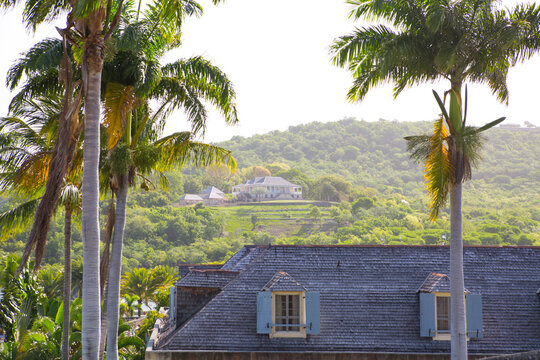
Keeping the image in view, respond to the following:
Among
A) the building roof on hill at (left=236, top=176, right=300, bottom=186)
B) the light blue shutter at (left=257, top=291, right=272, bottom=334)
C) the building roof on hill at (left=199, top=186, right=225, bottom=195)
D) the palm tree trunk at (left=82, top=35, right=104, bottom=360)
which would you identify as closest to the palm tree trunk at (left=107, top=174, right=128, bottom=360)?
the light blue shutter at (left=257, top=291, right=272, bottom=334)

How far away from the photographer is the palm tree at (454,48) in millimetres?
13406

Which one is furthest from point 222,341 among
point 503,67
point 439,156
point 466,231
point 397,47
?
point 466,231

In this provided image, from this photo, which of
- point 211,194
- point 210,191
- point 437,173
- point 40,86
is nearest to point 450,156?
point 437,173

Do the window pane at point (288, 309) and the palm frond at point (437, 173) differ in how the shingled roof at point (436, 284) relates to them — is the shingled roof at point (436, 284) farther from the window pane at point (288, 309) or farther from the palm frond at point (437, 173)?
the window pane at point (288, 309)

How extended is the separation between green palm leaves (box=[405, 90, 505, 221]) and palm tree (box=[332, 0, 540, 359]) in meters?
0.02

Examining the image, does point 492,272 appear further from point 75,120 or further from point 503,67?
point 75,120

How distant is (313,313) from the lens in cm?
1530

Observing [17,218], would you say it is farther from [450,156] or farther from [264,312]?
[450,156]

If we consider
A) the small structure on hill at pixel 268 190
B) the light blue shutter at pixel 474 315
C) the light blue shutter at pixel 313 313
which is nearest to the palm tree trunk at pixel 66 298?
the light blue shutter at pixel 313 313

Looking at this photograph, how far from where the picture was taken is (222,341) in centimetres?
1509

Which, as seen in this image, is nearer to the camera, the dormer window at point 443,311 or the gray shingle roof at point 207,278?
the dormer window at point 443,311

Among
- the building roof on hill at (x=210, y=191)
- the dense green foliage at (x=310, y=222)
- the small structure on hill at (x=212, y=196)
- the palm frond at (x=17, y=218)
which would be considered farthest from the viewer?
the building roof on hill at (x=210, y=191)

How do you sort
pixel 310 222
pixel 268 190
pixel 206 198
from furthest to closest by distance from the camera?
pixel 268 190 → pixel 206 198 → pixel 310 222

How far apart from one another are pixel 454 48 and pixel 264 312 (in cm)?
817
